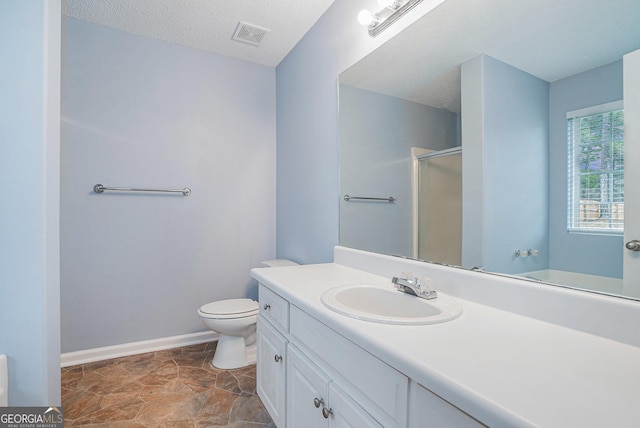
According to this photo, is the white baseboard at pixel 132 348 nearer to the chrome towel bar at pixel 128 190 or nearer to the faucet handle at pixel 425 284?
the chrome towel bar at pixel 128 190

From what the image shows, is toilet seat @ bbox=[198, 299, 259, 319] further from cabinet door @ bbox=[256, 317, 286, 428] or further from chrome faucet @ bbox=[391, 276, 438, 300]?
chrome faucet @ bbox=[391, 276, 438, 300]

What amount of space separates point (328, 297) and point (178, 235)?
1.76 meters

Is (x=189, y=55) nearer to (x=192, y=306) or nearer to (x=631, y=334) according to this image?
(x=192, y=306)

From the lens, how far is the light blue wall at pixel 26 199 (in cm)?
111

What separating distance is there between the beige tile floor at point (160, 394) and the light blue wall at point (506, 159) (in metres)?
1.37

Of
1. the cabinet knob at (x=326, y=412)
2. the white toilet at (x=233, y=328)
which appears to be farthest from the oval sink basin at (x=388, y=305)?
the white toilet at (x=233, y=328)

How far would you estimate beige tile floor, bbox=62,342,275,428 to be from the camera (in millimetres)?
1551

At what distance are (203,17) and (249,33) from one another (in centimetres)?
32

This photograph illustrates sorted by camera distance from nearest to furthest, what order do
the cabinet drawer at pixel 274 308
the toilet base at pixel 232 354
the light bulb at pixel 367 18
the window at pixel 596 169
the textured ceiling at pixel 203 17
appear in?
1. the window at pixel 596 169
2. the cabinet drawer at pixel 274 308
3. the light bulb at pixel 367 18
4. the textured ceiling at pixel 203 17
5. the toilet base at pixel 232 354

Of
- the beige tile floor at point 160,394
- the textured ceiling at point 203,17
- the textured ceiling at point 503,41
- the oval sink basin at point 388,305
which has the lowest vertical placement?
the beige tile floor at point 160,394

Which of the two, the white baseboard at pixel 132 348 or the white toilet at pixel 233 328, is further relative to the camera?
the white baseboard at pixel 132 348

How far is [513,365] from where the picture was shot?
2.03ft

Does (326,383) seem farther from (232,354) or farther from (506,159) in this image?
(232,354)

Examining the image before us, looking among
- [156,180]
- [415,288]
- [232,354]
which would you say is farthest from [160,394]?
[415,288]
